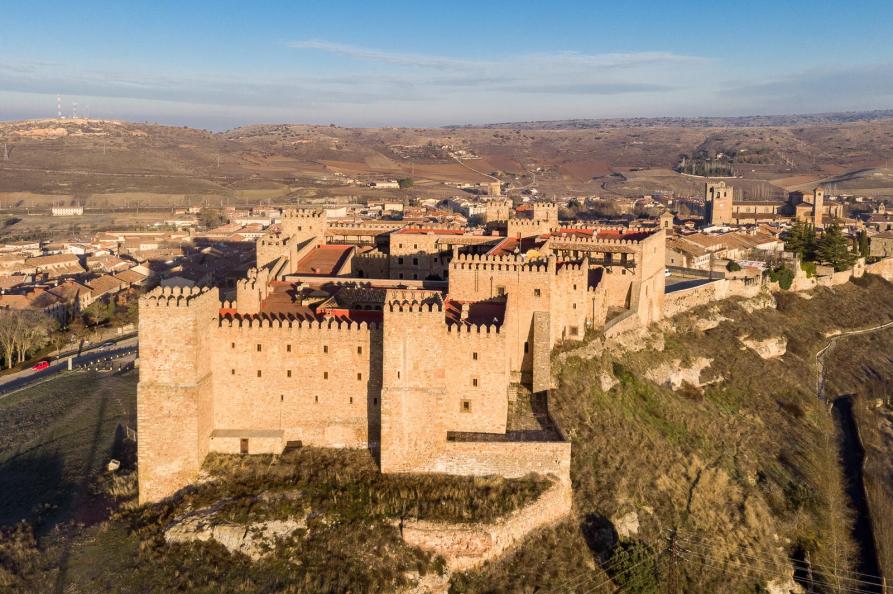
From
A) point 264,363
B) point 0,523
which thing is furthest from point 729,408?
point 0,523

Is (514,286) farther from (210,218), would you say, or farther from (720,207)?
(210,218)

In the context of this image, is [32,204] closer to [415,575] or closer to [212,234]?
[212,234]

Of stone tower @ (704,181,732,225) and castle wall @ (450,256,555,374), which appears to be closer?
castle wall @ (450,256,555,374)

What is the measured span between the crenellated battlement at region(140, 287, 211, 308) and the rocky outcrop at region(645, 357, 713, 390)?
17862 mm

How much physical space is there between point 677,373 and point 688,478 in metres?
8.16

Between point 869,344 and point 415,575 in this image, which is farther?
point 869,344

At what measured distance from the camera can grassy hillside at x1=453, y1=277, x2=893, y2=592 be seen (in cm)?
2083

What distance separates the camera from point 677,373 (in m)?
33.5

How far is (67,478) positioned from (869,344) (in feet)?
133

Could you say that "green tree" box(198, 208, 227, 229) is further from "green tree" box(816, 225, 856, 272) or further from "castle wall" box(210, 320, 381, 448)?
"castle wall" box(210, 320, 381, 448)

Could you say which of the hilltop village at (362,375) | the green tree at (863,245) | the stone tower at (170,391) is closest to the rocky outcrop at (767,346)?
the hilltop village at (362,375)

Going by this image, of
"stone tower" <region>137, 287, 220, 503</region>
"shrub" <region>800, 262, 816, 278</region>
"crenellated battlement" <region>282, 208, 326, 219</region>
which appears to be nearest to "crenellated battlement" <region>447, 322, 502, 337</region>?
"stone tower" <region>137, 287, 220, 503</region>

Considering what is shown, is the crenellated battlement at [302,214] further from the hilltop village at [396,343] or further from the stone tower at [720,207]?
the stone tower at [720,207]

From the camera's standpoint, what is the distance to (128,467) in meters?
24.1
